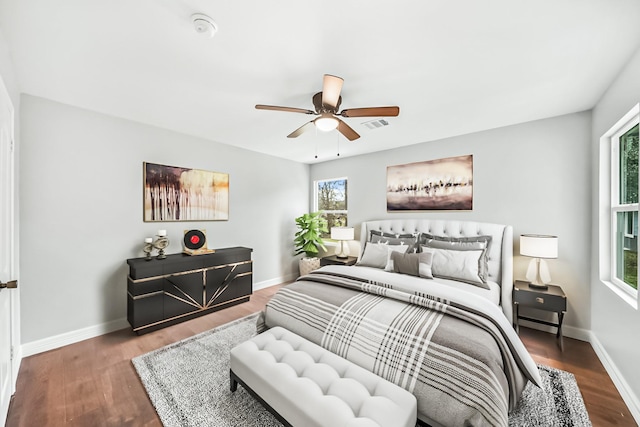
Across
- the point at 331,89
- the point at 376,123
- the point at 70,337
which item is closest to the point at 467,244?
the point at 376,123

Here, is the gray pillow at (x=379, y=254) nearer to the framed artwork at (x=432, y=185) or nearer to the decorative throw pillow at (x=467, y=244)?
the decorative throw pillow at (x=467, y=244)

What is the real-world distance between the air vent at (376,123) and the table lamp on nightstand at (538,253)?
2000 mm

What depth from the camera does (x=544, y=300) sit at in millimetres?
2510

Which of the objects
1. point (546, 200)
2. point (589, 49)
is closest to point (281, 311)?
point (589, 49)

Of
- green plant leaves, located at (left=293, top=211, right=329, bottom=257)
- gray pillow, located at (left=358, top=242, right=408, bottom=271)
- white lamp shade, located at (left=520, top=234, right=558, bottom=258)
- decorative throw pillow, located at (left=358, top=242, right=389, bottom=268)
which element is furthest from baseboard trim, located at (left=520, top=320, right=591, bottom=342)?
green plant leaves, located at (left=293, top=211, right=329, bottom=257)

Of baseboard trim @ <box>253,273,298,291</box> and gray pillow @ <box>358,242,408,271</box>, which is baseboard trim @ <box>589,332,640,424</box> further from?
baseboard trim @ <box>253,273,298,291</box>

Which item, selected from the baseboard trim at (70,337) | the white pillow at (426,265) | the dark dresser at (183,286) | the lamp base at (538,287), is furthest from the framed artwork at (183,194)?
the lamp base at (538,287)

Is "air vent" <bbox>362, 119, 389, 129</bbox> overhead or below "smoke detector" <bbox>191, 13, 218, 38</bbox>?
below

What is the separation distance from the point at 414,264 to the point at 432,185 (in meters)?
1.45

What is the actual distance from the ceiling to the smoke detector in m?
0.03

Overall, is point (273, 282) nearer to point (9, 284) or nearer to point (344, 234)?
point (344, 234)

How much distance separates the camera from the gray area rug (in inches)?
63.8

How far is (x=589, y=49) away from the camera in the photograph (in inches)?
66.3

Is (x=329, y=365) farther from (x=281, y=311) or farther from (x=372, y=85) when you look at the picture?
(x=372, y=85)
